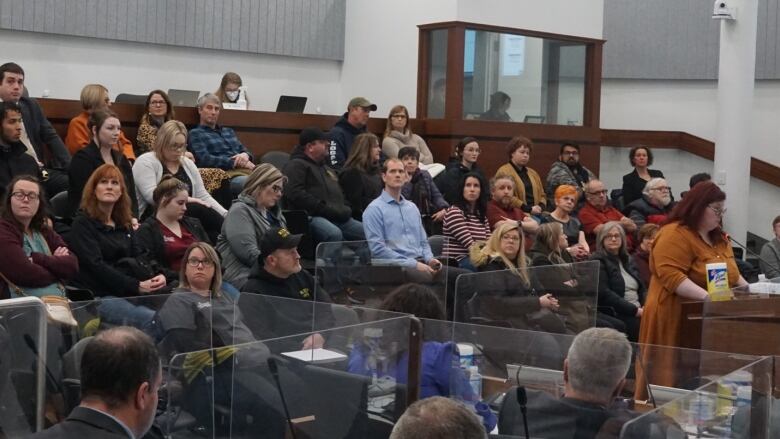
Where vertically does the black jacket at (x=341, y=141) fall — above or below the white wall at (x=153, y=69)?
below

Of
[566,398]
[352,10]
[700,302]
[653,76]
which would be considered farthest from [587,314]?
[653,76]

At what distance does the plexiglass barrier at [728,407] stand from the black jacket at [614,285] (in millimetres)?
3917

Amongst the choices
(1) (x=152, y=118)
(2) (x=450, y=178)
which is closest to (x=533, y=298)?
(2) (x=450, y=178)

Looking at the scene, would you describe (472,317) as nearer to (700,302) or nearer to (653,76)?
(700,302)

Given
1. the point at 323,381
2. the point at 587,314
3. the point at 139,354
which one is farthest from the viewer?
the point at 587,314

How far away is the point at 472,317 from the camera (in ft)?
18.6

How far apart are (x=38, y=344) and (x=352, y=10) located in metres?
9.09

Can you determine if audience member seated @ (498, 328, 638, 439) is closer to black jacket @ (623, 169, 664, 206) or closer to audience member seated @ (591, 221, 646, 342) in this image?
audience member seated @ (591, 221, 646, 342)

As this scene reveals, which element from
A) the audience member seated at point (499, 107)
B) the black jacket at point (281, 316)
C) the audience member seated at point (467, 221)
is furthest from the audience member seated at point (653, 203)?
the black jacket at point (281, 316)

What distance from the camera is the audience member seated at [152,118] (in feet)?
26.2

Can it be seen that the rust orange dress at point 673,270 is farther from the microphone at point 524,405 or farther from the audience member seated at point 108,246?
the audience member seated at point 108,246

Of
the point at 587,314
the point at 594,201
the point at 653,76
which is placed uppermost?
the point at 653,76

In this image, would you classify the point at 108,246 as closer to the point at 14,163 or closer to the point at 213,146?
the point at 14,163

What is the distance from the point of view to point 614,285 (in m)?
7.53
